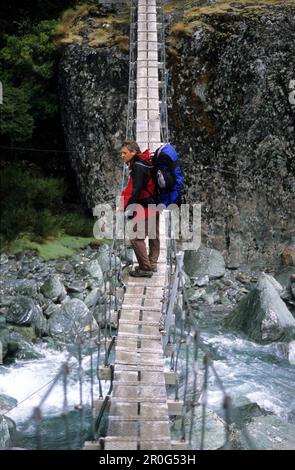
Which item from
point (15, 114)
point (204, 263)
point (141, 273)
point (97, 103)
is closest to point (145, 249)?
point (141, 273)

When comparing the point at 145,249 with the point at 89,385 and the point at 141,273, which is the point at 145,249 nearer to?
the point at 141,273

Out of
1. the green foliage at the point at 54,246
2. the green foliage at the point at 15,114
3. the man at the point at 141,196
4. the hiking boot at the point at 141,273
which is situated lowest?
the hiking boot at the point at 141,273

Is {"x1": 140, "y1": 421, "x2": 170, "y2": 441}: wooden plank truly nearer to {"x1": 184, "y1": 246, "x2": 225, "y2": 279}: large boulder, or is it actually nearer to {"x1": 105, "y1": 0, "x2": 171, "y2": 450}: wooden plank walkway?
{"x1": 105, "y1": 0, "x2": 171, "y2": 450}: wooden plank walkway

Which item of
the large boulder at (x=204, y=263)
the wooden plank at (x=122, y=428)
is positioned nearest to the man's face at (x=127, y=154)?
the wooden plank at (x=122, y=428)

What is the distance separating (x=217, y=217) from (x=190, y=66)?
2.76 metres

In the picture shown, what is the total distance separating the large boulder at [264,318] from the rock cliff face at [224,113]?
2419 millimetres

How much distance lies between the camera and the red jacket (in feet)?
16.6

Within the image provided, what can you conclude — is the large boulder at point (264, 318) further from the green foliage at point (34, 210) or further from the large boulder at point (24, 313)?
the green foliage at point (34, 210)

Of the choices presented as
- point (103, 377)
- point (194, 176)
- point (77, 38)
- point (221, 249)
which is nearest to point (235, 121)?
point (194, 176)

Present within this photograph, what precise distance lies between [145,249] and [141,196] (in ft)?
1.87

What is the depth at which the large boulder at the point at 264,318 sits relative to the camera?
756 cm

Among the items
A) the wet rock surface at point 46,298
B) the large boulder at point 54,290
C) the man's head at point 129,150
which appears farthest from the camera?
the large boulder at point 54,290

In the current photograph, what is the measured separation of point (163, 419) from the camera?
12.1 ft

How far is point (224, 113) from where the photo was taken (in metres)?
10.2
